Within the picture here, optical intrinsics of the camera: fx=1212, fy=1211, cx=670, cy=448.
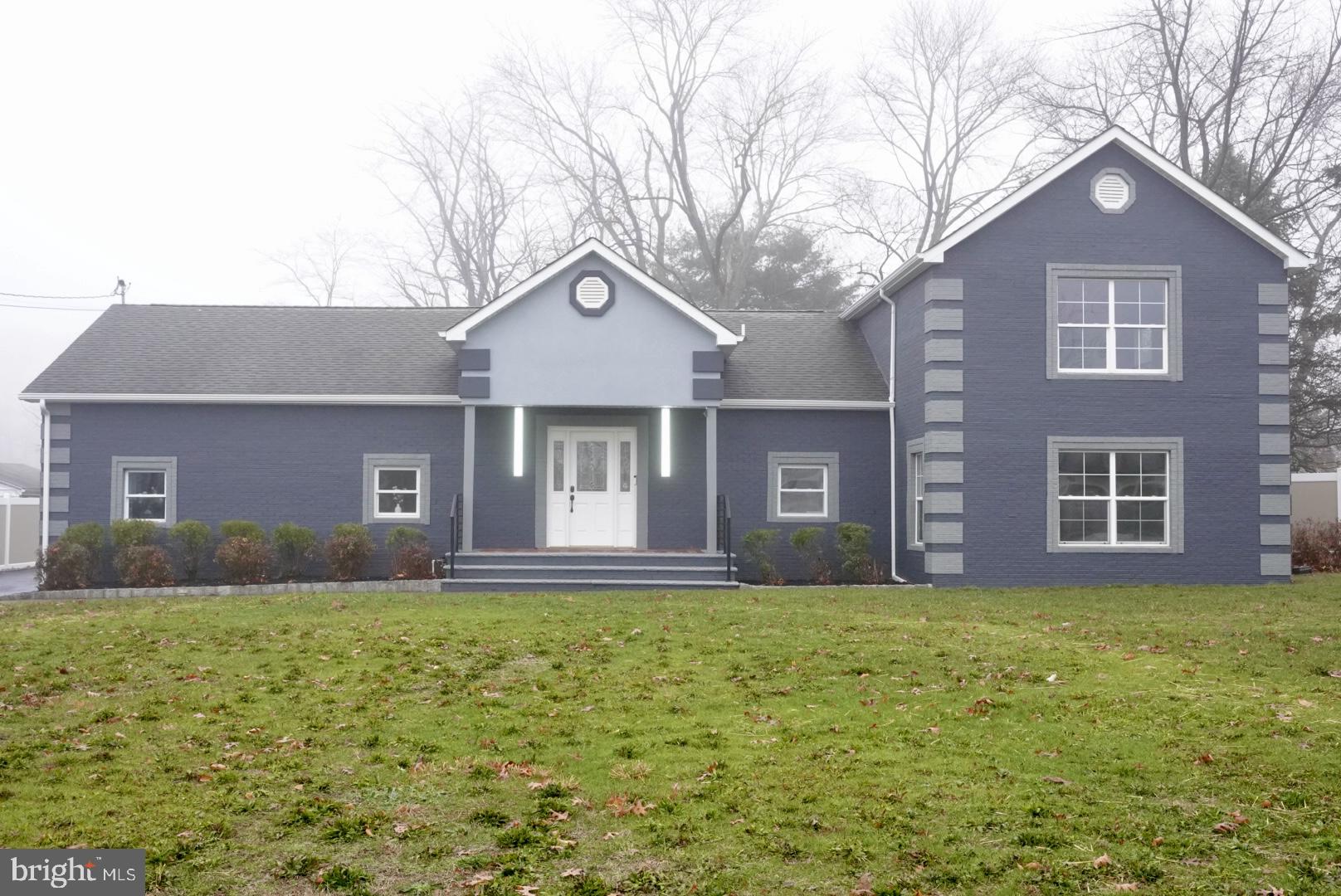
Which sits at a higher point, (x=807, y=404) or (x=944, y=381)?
(x=944, y=381)

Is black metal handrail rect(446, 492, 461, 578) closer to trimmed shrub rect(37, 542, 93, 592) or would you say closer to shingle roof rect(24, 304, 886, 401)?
shingle roof rect(24, 304, 886, 401)

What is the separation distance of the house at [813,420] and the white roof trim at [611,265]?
6 centimetres

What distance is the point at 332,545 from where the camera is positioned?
20.0m

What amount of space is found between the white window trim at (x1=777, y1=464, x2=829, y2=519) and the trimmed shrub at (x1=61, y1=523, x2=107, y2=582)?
1160 cm

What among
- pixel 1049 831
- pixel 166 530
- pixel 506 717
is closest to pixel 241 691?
pixel 506 717

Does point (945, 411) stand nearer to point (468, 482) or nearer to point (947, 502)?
point (947, 502)

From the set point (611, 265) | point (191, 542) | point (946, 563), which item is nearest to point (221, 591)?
point (191, 542)

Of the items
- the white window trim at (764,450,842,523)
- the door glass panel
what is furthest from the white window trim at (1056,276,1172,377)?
the door glass panel

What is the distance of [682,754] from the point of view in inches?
316

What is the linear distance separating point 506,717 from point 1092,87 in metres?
30.3

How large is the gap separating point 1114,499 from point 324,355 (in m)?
14.3

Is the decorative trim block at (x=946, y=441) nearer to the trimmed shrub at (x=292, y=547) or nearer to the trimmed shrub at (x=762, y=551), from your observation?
the trimmed shrub at (x=762, y=551)

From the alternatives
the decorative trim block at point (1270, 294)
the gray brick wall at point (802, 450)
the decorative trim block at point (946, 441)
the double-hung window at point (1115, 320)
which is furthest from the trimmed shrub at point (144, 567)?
the decorative trim block at point (1270, 294)

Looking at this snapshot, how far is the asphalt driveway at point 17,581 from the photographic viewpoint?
21.3 meters
